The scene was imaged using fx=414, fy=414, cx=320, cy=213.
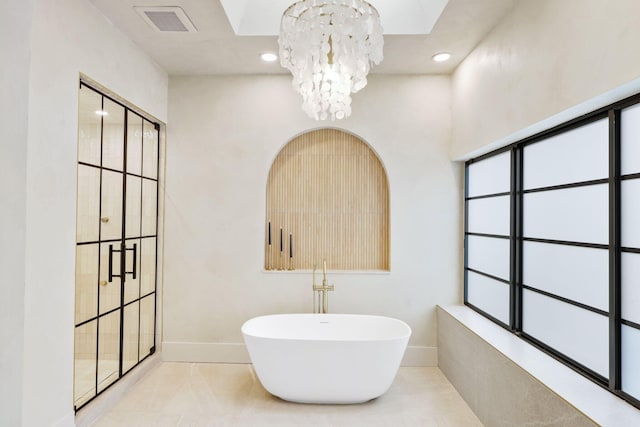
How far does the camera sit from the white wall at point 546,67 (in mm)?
1667

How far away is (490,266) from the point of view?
3.33m

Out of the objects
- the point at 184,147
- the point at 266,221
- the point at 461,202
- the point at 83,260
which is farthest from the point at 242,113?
the point at 461,202

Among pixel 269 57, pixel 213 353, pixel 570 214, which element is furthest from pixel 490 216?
pixel 213 353

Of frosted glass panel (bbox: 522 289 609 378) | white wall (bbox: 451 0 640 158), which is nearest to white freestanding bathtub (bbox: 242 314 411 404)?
frosted glass panel (bbox: 522 289 609 378)

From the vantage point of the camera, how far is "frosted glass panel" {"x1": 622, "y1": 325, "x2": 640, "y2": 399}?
1751 mm

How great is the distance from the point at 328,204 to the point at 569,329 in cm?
240

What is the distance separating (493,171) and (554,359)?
1530mm

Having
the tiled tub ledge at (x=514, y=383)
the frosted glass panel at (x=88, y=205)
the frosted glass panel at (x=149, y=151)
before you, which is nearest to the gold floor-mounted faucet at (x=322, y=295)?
the tiled tub ledge at (x=514, y=383)

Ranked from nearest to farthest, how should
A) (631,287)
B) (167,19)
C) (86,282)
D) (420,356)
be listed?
1. (631,287)
2. (86,282)
3. (167,19)
4. (420,356)

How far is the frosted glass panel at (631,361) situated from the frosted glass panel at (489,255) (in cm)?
119

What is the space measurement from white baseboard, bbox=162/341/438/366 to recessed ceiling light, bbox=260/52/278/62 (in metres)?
2.59

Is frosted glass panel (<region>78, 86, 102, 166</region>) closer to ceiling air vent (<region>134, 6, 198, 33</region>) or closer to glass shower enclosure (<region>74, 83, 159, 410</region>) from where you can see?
glass shower enclosure (<region>74, 83, 159, 410</region>)

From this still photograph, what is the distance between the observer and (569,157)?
2.27m

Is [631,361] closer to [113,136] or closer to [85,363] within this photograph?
[85,363]
